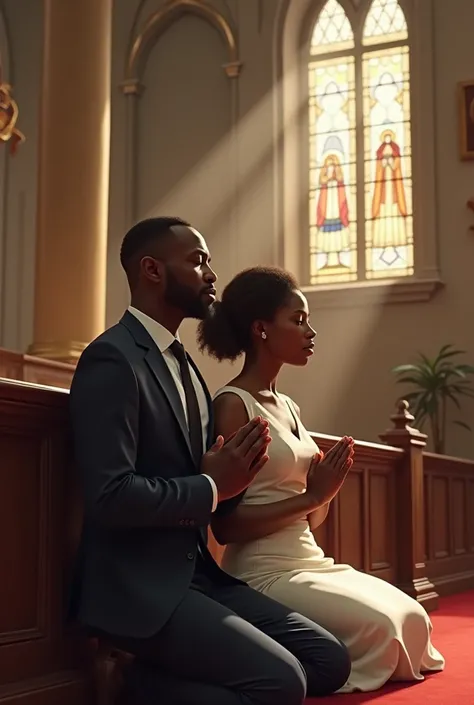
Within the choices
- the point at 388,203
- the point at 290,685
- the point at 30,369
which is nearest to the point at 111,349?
the point at 290,685

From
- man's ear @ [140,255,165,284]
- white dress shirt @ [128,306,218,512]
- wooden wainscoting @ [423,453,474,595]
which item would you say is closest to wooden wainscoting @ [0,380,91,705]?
white dress shirt @ [128,306,218,512]

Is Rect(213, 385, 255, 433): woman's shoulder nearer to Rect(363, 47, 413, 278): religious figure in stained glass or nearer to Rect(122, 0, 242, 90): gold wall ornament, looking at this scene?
Rect(363, 47, 413, 278): religious figure in stained glass

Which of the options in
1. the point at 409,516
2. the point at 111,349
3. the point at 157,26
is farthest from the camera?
the point at 157,26

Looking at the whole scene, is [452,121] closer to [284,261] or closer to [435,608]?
[284,261]

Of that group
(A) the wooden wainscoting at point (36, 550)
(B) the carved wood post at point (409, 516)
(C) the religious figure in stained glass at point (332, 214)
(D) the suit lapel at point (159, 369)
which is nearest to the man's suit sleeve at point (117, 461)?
(D) the suit lapel at point (159, 369)

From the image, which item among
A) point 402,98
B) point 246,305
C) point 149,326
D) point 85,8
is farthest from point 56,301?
point 402,98

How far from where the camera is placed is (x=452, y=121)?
10.5 metres

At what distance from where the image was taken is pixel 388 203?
1105 centimetres

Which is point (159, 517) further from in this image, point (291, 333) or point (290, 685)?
point (291, 333)

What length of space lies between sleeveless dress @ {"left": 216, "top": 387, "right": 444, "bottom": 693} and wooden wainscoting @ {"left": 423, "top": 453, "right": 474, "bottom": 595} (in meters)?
3.58

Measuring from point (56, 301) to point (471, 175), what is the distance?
499cm

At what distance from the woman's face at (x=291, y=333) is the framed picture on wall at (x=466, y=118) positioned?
763 centimetres

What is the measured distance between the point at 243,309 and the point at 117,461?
100 centimetres

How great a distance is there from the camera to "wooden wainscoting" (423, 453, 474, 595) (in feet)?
22.6
